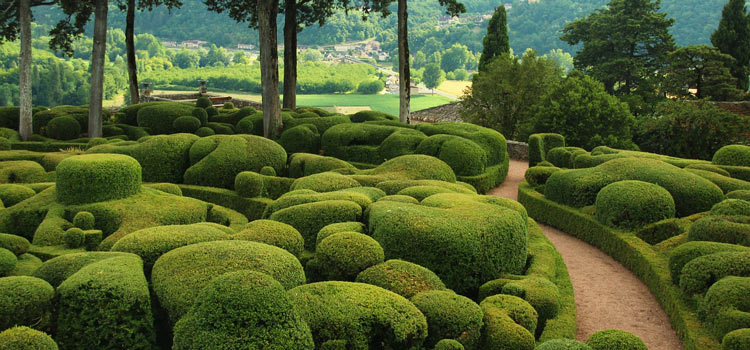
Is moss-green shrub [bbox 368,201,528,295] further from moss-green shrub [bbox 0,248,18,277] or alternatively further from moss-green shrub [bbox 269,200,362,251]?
moss-green shrub [bbox 0,248,18,277]

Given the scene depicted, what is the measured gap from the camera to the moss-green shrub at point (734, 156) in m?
16.5

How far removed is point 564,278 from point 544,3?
274 ft

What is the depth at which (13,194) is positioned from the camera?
41.1 feet

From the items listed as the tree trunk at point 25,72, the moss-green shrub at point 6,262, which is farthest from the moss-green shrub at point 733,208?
the tree trunk at point 25,72

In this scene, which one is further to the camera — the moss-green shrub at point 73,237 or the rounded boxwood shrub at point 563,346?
the moss-green shrub at point 73,237

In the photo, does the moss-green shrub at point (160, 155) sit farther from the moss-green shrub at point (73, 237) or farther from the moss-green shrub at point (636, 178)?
the moss-green shrub at point (636, 178)

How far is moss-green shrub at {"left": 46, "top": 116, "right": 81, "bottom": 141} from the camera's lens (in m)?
21.9

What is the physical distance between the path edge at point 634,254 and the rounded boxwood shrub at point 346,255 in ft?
16.0

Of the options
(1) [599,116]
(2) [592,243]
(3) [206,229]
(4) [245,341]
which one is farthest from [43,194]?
(1) [599,116]

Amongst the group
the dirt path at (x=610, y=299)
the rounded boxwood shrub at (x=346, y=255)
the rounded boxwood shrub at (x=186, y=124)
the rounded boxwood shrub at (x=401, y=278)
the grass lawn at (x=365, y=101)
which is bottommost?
the dirt path at (x=610, y=299)

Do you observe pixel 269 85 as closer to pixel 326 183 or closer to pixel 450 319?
pixel 326 183

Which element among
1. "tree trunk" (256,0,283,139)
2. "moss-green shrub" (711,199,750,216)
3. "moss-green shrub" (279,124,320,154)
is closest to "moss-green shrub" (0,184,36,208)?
"moss-green shrub" (279,124,320,154)

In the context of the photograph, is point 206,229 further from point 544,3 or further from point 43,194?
point 544,3

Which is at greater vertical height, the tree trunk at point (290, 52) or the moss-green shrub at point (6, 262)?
the tree trunk at point (290, 52)
